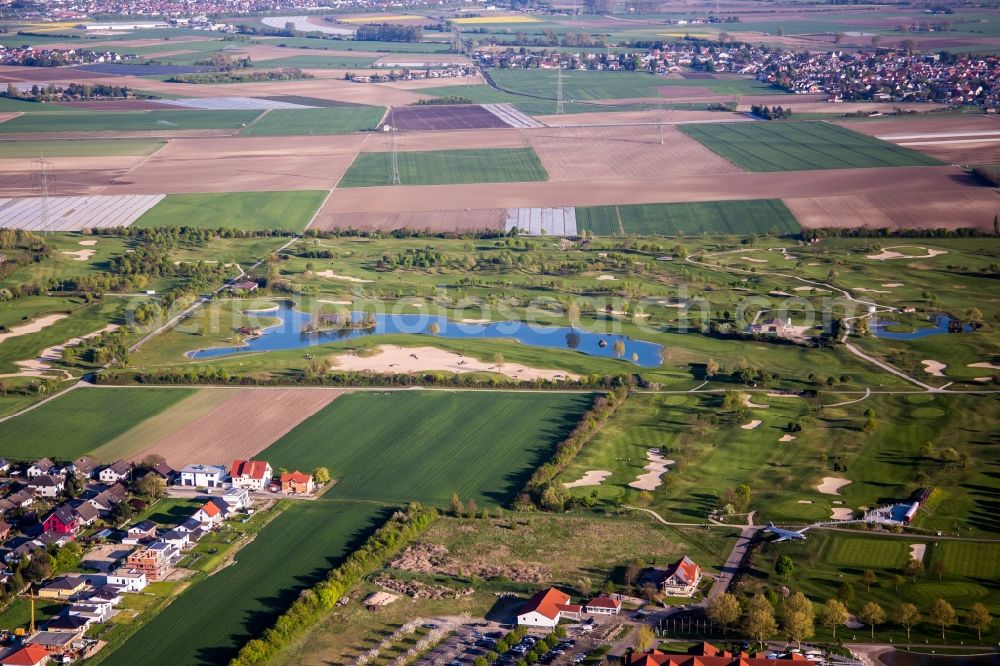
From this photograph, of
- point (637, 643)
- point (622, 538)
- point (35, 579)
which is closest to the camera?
point (637, 643)

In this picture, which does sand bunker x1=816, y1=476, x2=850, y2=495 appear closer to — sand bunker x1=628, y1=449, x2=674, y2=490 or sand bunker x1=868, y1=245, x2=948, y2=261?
sand bunker x1=628, y1=449, x2=674, y2=490

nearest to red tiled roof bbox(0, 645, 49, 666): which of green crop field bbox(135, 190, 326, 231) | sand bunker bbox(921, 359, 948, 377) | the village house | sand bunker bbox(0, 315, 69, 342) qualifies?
the village house

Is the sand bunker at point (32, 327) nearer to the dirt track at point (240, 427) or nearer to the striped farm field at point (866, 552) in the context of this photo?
the dirt track at point (240, 427)

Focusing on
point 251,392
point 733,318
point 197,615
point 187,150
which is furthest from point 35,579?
point 187,150

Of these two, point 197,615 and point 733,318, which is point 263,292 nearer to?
point 733,318

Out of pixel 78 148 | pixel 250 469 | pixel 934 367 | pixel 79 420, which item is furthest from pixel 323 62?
pixel 250 469

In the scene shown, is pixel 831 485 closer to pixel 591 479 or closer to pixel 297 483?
pixel 591 479

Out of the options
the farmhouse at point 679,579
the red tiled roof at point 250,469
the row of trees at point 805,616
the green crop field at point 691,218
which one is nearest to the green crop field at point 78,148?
the green crop field at point 691,218

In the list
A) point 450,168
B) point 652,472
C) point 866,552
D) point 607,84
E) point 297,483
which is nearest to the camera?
point 866,552
